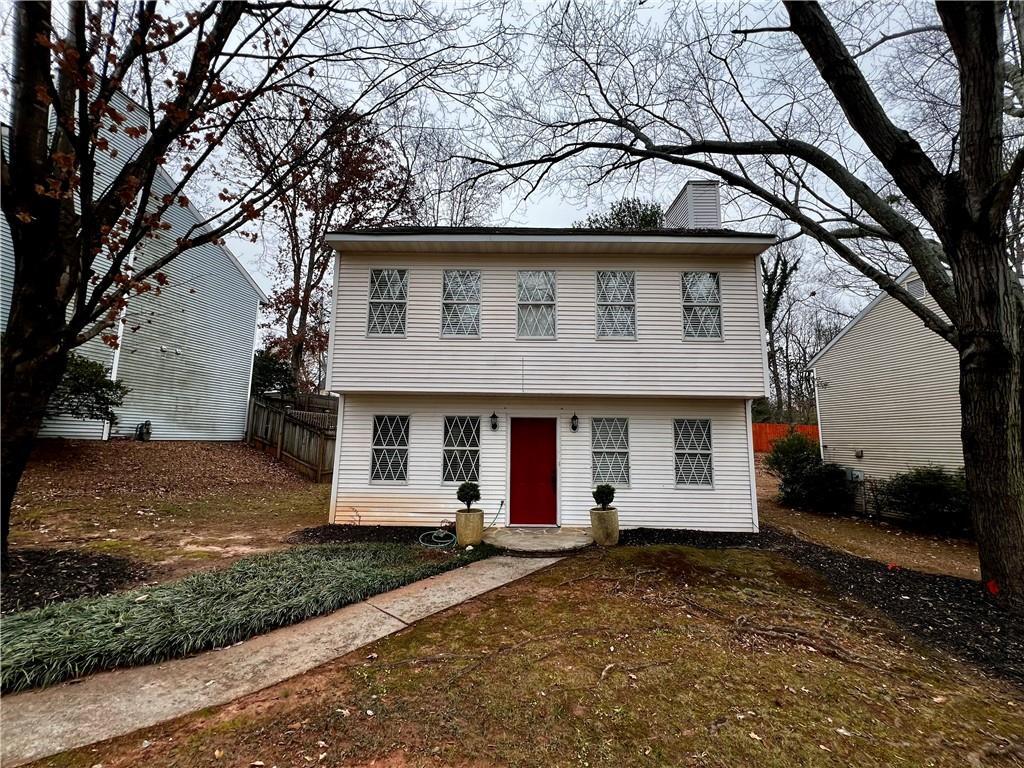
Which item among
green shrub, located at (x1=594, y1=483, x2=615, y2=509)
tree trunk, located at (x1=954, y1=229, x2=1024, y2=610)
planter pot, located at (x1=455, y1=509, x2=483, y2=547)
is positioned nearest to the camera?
tree trunk, located at (x1=954, y1=229, x2=1024, y2=610)

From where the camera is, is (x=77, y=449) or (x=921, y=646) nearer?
(x=921, y=646)

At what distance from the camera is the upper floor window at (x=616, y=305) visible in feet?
29.4

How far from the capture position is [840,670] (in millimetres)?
3871

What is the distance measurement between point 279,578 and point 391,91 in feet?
21.2

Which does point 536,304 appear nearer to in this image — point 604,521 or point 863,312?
point 604,521

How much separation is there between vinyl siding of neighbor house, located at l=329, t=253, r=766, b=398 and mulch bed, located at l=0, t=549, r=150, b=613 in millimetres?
4018

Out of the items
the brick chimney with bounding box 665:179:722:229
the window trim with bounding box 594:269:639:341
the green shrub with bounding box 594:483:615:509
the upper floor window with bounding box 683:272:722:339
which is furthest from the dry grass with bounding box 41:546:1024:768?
the brick chimney with bounding box 665:179:722:229

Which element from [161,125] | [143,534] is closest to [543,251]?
[161,125]

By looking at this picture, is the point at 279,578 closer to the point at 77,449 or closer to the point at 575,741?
the point at 575,741

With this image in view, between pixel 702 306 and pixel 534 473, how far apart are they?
4835mm

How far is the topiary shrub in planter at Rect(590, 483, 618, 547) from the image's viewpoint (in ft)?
25.2

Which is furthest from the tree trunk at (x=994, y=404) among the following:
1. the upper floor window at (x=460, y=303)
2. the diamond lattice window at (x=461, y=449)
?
the diamond lattice window at (x=461, y=449)

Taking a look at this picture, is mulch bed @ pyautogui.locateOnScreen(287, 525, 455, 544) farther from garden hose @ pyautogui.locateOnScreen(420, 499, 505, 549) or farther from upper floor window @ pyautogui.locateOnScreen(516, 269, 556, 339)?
upper floor window @ pyautogui.locateOnScreen(516, 269, 556, 339)

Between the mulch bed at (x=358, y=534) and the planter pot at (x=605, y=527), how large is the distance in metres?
2.71
